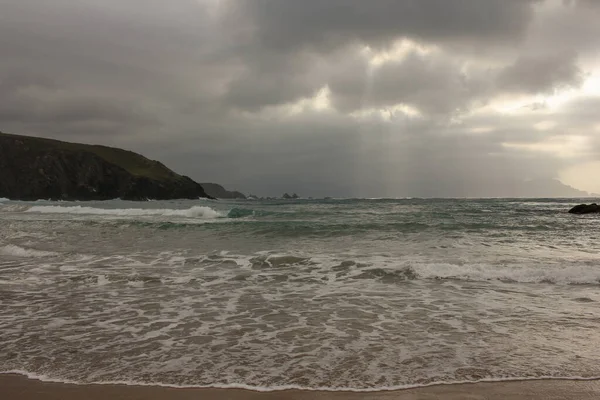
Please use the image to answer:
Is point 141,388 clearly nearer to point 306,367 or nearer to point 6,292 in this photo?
point 306,367

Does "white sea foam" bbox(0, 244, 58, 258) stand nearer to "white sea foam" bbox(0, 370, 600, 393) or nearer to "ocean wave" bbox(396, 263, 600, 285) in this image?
"white sea foam" bbox(0, 370, 600, 393)

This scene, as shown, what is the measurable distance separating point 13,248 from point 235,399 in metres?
18.0

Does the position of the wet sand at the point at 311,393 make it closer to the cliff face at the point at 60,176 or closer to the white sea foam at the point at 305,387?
the white sea foam at the point at 305,387

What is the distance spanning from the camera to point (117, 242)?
20.6 m

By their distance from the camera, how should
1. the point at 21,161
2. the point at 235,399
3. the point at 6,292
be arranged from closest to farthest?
the point at 235,399 → the point at 6,292 → the point at 21,161

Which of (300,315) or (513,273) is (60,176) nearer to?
(300,315)

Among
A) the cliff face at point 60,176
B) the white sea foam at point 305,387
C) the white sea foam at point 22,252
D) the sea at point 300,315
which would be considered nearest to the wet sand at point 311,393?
the white sea foam at point 305,387

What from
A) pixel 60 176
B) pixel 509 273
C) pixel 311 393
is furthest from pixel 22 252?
pixel 60 176

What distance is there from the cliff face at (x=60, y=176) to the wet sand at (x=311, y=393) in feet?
456

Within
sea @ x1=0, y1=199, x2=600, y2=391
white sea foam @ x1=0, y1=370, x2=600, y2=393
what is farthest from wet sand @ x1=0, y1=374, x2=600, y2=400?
sea @ x1=0, y1=199, x2=600, y2=391

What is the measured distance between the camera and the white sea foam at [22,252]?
16.4 metres

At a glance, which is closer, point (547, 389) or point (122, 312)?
point (547, 389)

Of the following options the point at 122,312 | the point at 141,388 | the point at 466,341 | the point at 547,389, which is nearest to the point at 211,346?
the point at 141,388

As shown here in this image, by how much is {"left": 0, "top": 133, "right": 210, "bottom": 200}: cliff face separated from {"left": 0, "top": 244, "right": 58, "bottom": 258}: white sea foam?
12268cm
